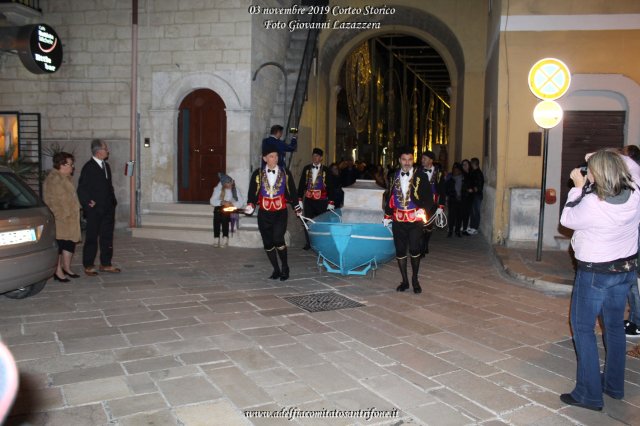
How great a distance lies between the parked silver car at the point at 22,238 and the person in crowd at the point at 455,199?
30.1 ft

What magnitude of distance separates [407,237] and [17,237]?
4.52 m

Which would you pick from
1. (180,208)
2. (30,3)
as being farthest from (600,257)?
(30,3)

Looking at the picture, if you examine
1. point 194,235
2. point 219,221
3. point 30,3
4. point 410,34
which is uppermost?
point 410,34

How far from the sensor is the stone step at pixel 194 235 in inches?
445

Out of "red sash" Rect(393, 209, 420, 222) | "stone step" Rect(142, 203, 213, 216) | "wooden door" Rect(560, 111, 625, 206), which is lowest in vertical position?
"stone step" Rect(142, 203, 213, 216)

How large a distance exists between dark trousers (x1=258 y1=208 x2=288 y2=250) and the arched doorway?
5529 millimetres

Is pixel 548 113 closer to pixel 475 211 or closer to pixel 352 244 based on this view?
pixel 352 244

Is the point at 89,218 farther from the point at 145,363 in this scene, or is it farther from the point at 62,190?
the point at 145,363

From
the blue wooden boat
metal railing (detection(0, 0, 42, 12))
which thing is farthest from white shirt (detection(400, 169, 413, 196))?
metal railing (detection(0, 0, 42, 12))

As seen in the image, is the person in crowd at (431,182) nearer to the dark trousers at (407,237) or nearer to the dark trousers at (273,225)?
the dark trousers at (407,237)

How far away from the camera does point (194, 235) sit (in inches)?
462

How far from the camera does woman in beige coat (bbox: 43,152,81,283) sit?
7727 millimetres

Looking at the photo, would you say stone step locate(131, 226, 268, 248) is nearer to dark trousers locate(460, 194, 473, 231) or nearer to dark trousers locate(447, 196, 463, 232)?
dark trousers locate(447, 196, 463, 232)

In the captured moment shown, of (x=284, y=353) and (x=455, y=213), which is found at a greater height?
(x=455, y=213)
